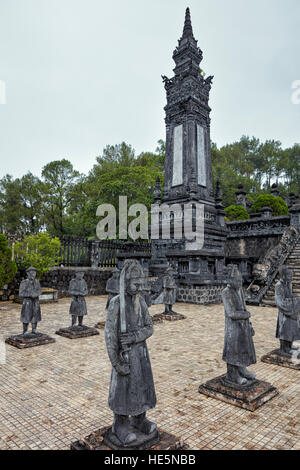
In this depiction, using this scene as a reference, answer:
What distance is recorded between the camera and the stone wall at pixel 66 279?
614 inches

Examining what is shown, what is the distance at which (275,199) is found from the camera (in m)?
26.6

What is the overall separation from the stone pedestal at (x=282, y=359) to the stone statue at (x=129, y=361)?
372cm

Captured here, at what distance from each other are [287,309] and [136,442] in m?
4.10

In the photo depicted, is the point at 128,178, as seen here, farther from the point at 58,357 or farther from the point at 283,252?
the point at 58,357

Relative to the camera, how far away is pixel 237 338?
4641 millimetres

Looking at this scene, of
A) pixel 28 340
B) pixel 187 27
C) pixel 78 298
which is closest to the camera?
pixel 28 340

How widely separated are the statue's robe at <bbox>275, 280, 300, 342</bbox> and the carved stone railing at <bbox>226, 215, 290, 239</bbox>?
1340cm

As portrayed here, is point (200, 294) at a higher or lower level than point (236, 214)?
lower

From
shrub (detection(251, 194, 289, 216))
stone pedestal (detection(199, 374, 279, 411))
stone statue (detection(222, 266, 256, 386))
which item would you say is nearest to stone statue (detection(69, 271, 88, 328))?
stone pedestal (detection(199, 374, 279, 411))

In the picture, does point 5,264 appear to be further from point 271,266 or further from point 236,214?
point 236,214

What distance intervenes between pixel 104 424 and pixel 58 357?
290 cm

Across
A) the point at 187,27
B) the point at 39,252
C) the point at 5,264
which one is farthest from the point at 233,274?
the point at 187,27

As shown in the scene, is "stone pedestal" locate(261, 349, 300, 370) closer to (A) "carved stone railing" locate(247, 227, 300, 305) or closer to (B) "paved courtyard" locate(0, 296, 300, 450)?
(B) "paved courtyard" locate(0, 296, 300, 450)

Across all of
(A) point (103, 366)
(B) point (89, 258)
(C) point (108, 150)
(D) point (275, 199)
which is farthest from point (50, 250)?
(C) point (108, 150)
